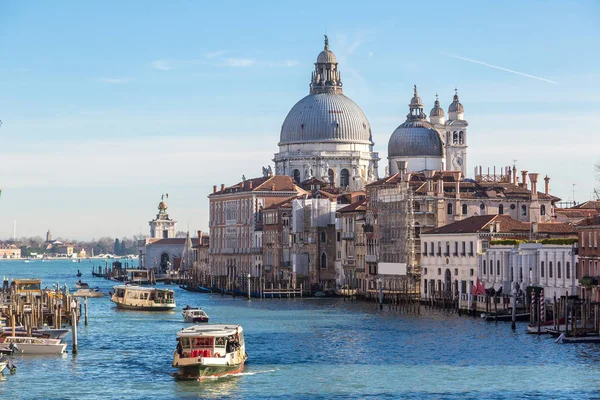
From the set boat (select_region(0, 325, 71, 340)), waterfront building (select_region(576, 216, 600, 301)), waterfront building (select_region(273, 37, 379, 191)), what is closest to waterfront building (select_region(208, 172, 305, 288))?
waterfront building (select_region(273, 37, 379, 191))

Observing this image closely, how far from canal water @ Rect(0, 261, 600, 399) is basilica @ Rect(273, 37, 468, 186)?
2201 inches

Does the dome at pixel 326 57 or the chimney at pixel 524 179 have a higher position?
the dome at pixel 326 57

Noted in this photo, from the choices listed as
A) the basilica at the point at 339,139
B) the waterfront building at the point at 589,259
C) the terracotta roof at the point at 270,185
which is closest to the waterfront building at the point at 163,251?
the basilica at the point at 339,139

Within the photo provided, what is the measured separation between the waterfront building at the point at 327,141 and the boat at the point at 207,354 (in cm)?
8161

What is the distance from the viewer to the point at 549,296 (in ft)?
204

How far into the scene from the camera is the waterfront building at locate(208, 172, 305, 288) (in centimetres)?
11444

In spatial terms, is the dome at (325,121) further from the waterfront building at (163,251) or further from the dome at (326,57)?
the waterfront building at (163,251)

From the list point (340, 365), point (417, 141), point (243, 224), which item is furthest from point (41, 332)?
point (417, 141)

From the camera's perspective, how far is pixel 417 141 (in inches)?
4734

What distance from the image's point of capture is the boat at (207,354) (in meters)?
42.9

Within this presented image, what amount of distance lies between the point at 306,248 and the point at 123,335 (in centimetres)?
4332

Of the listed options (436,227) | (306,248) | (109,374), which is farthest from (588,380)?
(306,248)

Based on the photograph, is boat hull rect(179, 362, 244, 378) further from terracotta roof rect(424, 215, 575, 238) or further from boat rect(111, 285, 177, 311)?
boat rect(111, 285, 177, 311)

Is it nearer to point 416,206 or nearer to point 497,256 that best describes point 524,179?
point 416,206
